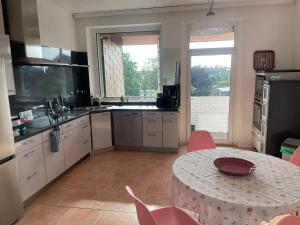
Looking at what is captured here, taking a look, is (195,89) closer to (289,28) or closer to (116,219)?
(289,28)

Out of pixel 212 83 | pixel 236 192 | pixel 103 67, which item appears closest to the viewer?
pixel 236 192

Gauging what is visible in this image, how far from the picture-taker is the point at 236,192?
1528 millimetres

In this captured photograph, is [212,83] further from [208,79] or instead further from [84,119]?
[84,119]

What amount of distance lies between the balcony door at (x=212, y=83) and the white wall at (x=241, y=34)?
0.49 ft

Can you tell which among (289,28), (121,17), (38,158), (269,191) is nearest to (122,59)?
(121,17)

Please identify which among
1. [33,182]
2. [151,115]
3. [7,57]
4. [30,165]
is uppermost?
[7,57]

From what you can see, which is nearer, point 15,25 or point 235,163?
Result: point 235,163

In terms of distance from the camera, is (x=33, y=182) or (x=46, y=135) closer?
(x=33, y=182)

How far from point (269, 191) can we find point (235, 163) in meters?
0.43

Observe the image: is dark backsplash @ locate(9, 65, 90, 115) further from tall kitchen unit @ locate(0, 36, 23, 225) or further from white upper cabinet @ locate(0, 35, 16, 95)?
tall kitchen unit @ locate(0, 36, 23, 225)

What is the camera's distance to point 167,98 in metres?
4.46

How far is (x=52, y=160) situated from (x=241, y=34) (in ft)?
12.8

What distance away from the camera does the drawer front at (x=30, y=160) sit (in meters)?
2.59

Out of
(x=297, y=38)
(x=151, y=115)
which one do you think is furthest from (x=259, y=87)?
(x=151, y=115)
